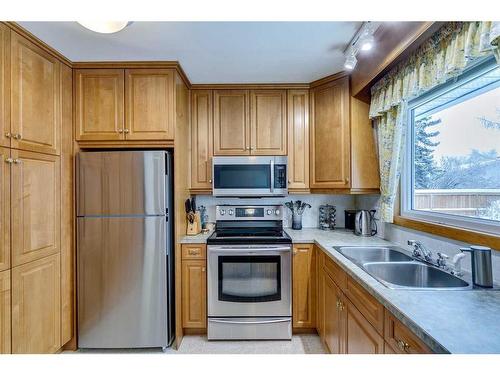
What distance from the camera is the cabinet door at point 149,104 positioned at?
2.14 meters

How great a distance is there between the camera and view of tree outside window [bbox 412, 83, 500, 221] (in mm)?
1400

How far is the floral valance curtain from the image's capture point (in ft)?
3.66

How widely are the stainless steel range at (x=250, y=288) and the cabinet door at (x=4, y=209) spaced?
4.35 feet

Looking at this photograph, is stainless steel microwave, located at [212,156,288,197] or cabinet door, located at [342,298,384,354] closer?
cabinet door, located at [342,298,384,354]

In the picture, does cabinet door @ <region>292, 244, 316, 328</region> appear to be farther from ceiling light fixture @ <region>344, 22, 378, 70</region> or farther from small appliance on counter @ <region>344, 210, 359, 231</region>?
ceiling light fixture @ <region>344, 22, 378, 70</region>

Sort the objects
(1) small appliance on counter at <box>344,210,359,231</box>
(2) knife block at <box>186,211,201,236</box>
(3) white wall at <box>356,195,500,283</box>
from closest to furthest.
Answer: (3) white wall at <box>356,195,500,283</box>
(2) knife block at <box>186,211,201,236</box>
(1) small appliance on counter at <box>344,210,359,231</box>

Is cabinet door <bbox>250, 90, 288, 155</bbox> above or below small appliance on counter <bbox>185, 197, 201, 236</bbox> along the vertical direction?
above

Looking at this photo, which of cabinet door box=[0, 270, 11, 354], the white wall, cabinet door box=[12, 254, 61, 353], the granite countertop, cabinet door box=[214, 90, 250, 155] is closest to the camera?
the granite countertop

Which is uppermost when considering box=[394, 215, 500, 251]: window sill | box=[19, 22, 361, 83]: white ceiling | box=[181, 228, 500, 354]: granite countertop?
box=[19, 22, 361, 83]: white ceiling

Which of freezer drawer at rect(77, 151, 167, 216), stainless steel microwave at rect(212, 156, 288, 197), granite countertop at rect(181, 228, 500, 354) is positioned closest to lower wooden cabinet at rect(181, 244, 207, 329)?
freezer drawer at rect(77, 151, 167, 216)

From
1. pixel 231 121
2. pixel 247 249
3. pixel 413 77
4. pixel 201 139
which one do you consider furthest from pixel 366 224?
pixel 201 139

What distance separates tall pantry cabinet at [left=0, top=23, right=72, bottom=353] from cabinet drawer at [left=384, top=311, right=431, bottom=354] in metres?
2.05

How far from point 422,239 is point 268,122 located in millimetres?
1678

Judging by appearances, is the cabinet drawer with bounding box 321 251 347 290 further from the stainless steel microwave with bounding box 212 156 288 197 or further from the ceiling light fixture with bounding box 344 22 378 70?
the ceiling light fixture with bounding box 344 22 378 70
